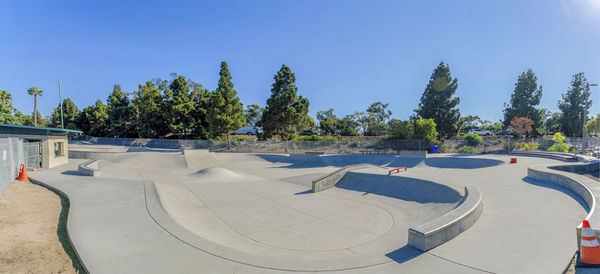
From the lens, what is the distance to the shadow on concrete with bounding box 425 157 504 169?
724 inches

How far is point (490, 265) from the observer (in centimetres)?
401

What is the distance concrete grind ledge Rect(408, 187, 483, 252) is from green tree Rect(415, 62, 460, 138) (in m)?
33.7

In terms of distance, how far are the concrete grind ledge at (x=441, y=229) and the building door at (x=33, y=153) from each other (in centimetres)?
A: 2055

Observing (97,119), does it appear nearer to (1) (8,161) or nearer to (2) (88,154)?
(2) (88,154)

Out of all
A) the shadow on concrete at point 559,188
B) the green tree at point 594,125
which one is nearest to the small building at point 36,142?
the shadow on concrete at point 559,188

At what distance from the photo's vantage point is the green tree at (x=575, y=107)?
3981 centimetres

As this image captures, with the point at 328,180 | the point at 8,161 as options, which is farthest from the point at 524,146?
the point at 8,161

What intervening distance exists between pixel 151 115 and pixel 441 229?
45707 millimetres

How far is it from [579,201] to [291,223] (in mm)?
8328

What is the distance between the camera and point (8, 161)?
10.4 metres

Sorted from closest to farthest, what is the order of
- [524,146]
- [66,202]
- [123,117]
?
1. [66,202]
2. [524,146]
3. [123,117]

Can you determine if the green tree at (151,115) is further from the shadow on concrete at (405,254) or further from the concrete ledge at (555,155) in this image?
the concrete ledge at (555,155)

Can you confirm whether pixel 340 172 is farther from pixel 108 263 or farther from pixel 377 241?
pixel 108 263

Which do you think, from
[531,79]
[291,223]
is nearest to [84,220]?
[291,223]
